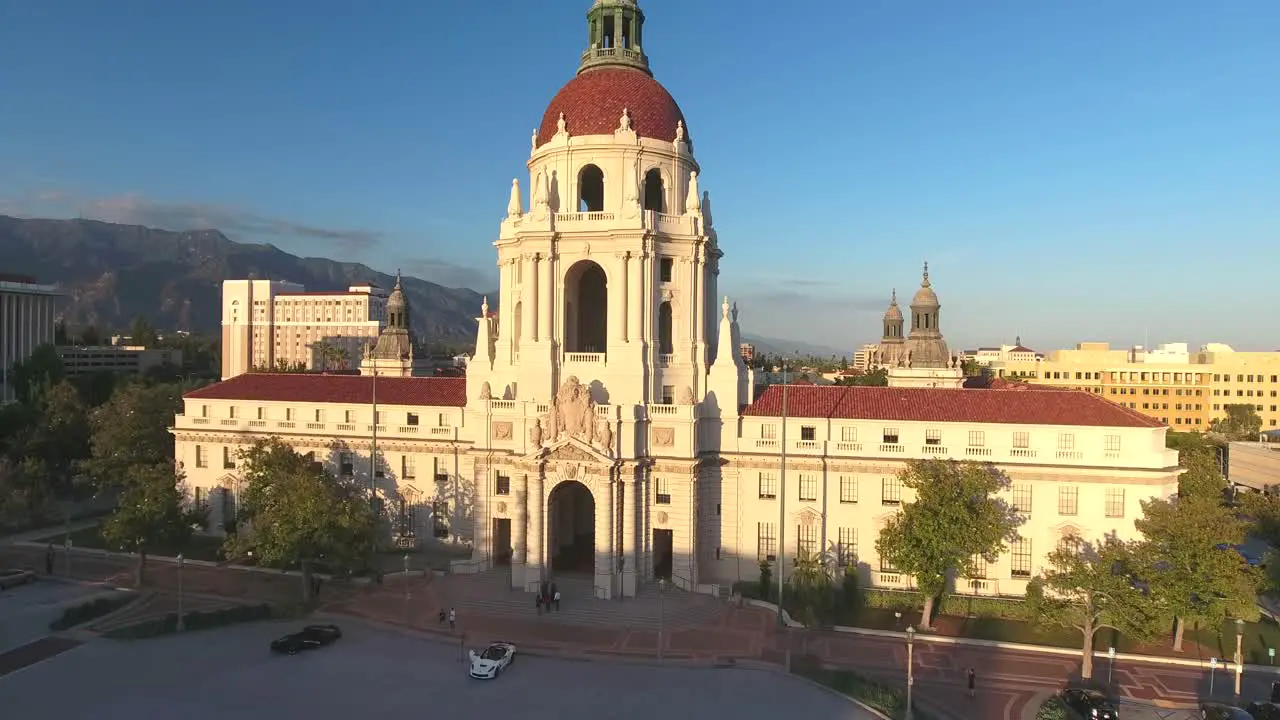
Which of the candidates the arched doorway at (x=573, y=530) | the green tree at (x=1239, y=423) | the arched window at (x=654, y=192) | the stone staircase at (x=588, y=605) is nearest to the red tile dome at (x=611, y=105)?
the arched window at (x=654, y=192)

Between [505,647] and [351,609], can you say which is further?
[351,609]

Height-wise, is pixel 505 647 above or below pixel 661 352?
below

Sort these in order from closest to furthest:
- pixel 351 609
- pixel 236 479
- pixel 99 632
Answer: pixel 99 632
pixel 351 609
pixel 236 479

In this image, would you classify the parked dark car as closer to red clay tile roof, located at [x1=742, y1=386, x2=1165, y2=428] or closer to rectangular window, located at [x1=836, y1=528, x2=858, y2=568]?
red clay tile roof, located at [x1=742, y1=386, x2=1165, y2=428]

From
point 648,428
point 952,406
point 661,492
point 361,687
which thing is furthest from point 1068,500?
point 361,687

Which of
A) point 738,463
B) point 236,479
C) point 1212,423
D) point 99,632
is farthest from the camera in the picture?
point 1212,423

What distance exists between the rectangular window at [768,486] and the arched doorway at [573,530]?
12.1 metres

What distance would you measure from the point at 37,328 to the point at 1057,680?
17492cm

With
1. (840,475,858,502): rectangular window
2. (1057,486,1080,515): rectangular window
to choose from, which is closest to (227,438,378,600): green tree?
(840,475,858,502): rectangular window

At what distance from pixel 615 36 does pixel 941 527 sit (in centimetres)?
4160

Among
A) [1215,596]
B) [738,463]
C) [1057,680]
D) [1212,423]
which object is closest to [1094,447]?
[1215,596]

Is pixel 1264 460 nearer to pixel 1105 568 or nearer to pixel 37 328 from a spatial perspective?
pixel 1105 568

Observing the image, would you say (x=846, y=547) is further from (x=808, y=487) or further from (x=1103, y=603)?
(x=1103, y=603)

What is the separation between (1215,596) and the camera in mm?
40906
